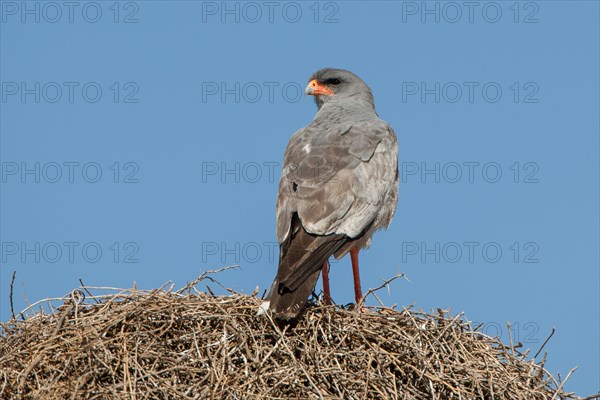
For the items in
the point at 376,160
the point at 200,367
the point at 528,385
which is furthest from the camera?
the point at 376,160

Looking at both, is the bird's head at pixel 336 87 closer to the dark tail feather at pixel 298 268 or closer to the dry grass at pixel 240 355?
the dark tail feather at pixel 298 268

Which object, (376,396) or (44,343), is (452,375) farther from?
(44,343)

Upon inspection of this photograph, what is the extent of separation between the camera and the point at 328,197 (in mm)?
7617

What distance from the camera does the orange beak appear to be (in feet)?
32.3

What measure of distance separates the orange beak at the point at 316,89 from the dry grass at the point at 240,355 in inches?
133

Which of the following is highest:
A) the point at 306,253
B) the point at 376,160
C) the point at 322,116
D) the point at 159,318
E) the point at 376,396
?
the point at 322,116

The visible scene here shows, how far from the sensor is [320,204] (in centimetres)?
752

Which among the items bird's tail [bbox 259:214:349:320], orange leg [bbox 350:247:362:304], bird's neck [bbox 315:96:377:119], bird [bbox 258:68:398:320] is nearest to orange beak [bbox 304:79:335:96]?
bird's neck [bbox 315:96:377:119]

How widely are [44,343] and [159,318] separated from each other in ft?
2.43

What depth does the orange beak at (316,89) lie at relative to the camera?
32.3 feet

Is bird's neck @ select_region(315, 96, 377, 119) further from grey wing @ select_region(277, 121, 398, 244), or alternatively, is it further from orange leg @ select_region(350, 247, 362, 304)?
orange leg @ select_region(350, 247, 362, 304)

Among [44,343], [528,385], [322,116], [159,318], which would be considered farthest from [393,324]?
[322,116]

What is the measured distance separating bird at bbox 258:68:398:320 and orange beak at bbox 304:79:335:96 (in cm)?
49

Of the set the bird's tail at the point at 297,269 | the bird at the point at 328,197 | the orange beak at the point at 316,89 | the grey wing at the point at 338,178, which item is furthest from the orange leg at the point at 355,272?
the orange beak at the point at 316,89
